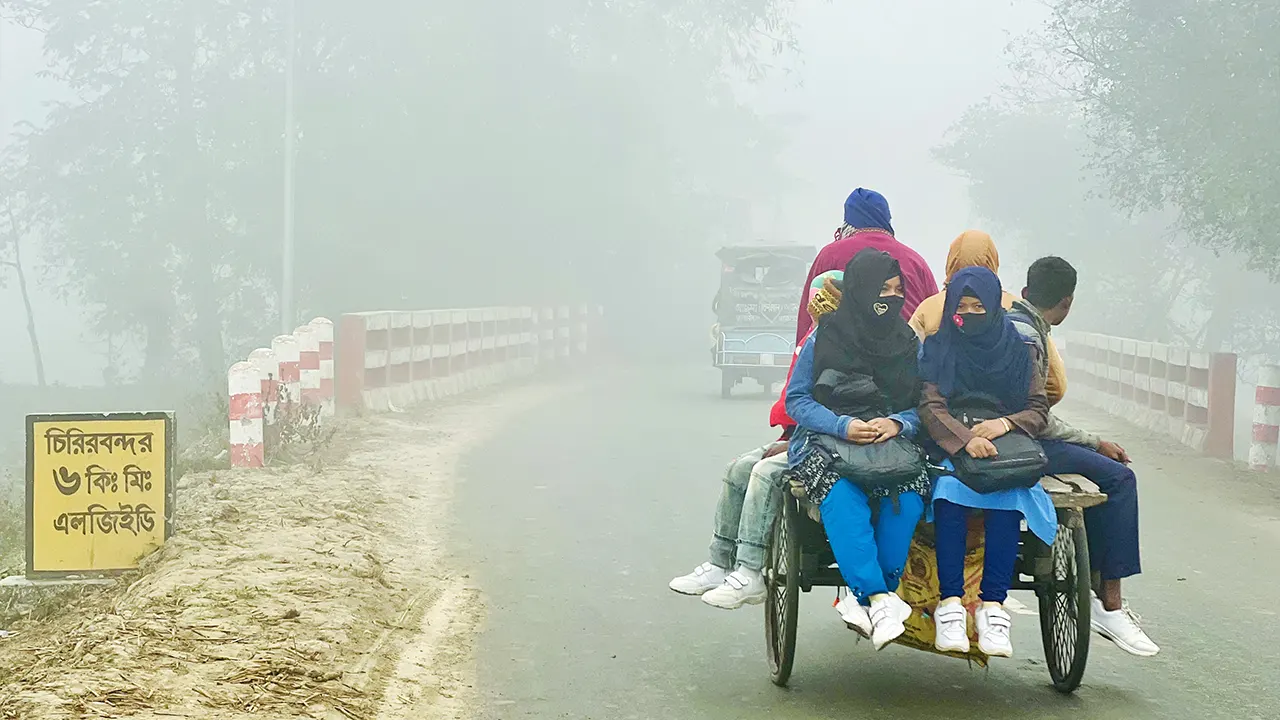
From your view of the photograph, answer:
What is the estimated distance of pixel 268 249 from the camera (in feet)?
108

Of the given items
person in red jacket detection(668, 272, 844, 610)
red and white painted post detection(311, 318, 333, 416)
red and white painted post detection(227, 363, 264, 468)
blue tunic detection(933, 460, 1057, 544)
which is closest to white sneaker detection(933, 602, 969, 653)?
blue tunic detection(933, 460, 1057, 544)

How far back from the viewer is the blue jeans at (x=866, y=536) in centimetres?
569

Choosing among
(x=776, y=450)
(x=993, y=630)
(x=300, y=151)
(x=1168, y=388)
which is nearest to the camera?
(x=993, y=630)

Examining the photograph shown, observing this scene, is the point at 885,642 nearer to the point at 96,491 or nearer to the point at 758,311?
the point at 96,491

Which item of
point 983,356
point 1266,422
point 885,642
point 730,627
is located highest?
point 983,356

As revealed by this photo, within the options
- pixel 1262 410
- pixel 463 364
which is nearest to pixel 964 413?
pixel 1262 410

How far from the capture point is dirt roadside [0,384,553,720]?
5.50 metres

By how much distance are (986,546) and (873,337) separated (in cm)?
94

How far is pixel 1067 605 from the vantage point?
6074 millimetres

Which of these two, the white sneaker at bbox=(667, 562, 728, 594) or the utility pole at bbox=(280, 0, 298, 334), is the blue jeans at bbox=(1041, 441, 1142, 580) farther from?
the utility pole at bbox=(280, 0, 298, 334)

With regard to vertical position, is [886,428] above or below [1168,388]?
above

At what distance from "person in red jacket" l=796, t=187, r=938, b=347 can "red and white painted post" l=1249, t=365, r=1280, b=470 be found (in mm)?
8842

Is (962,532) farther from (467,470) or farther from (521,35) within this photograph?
(521,35)

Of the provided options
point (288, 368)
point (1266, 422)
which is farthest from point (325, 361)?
point (1266, 422)
